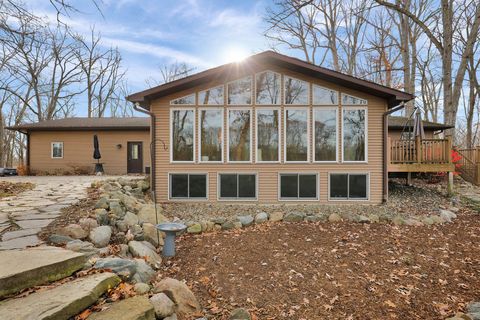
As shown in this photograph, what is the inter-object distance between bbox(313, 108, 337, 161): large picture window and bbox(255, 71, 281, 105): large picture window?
1354mm

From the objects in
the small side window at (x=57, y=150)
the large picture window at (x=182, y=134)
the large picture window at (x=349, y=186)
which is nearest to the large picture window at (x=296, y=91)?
the large picture window at (x=349, y=186)

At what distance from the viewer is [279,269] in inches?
169

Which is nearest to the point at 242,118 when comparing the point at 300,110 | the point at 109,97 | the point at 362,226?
the point at 300,110

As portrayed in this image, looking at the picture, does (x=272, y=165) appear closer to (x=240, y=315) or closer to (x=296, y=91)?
(x=296, y=91)

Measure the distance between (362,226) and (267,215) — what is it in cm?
226

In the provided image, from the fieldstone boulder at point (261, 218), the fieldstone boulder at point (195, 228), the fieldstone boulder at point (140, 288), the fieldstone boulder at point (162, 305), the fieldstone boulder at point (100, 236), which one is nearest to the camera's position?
the fieldstone boulder at point (162, 305)

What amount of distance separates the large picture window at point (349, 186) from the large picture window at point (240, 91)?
358 centimetres

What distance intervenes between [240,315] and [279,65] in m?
7.46

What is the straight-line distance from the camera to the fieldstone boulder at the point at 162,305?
9.44 ft

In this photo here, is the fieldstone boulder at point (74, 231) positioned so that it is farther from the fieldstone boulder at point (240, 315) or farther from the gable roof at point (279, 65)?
the gable roof at point (279, 65)

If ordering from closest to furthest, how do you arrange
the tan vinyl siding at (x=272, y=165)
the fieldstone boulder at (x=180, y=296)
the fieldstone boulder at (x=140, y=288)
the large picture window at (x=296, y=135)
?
1. the fieldstone boulder at (x=140, y=288)
2. the fieldstone boulder at (x=180, y=296)
3. the tan vinyl siding at (x=272, y=165)
4. the large picture window at (x=296, y=135)

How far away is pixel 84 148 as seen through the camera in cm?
1470

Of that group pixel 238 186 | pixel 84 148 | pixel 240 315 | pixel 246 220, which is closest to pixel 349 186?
pixel 238 186

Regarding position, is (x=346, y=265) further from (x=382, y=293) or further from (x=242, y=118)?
(x=242, y=118)
